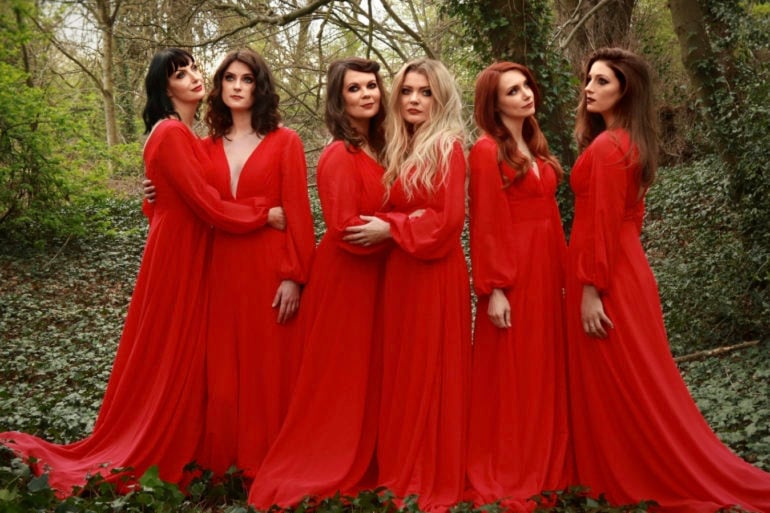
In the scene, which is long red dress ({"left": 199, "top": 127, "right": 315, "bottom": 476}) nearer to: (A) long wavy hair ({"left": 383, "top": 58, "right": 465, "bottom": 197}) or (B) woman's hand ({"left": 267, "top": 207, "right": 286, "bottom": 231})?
(B) woman's hand ({"left": 267, "top": 207, "right": 286, "bottom": 231})

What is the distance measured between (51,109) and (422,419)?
9438 mm

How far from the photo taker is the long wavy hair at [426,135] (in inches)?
170

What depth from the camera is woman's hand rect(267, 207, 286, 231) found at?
4.71 metres

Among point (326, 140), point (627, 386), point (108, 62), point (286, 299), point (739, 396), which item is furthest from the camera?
point (108, 62)

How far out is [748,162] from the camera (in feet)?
22.4

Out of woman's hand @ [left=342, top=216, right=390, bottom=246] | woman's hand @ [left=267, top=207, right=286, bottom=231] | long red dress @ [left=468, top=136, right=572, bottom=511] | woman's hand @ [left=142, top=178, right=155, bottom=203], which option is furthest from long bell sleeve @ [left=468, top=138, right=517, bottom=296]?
woman's hand @ [left=142, top=178, right=155, bottom=203]

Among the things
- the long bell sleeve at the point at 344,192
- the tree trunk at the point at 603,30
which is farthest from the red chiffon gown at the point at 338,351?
the tree trunk at the point at 603,30

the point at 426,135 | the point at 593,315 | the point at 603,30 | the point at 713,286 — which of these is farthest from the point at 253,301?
the point at 603,30

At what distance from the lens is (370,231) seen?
437cm

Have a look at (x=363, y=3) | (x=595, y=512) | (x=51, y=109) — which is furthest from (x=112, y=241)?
(x=595, y=512)

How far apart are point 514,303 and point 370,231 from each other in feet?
2.81

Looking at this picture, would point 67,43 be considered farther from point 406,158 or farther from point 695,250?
point 406,158

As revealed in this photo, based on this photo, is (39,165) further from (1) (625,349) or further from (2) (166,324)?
(1) (625,349)

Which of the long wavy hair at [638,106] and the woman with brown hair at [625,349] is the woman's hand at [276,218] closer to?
the woman with brown hair at [625,349]
